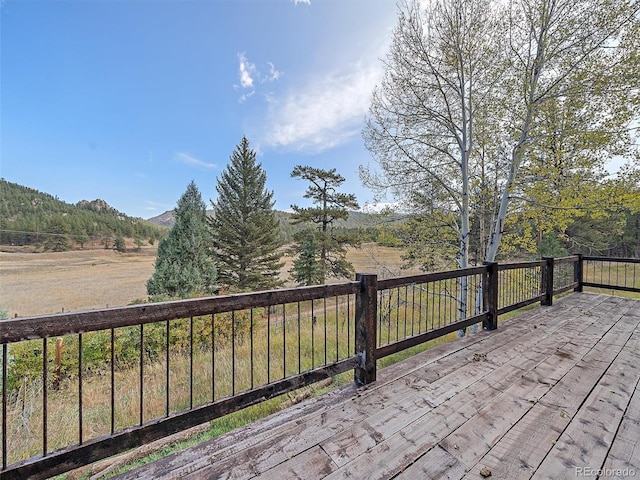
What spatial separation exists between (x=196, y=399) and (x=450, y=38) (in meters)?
7.22

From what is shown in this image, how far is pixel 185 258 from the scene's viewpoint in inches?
426

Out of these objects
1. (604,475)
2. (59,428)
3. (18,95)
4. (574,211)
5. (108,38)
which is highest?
(108,38)

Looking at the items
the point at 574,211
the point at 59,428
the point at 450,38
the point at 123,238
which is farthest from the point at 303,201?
the point at 123,238

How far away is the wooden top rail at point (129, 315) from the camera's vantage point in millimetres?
1084

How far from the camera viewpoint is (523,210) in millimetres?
5547

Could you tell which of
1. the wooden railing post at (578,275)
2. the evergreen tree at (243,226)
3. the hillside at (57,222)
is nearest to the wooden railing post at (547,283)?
the wooden railing post at (578,275)

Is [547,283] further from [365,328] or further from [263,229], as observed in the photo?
[263,229]

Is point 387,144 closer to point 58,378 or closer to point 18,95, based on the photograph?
point 58,378

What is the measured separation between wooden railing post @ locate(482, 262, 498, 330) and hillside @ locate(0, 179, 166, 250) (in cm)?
1835

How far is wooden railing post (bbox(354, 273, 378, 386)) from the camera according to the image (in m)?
2.19

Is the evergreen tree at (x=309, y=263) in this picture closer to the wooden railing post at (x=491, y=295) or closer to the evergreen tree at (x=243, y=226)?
the evergreen tree at (x=243, y=226)

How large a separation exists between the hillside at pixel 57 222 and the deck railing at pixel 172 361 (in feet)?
43.2

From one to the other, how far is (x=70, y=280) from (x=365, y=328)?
25.7 m

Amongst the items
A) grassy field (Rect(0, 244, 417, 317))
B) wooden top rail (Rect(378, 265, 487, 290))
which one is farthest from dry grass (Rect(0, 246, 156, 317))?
wooden top rail (Rect(378, 265, 487, 290))
